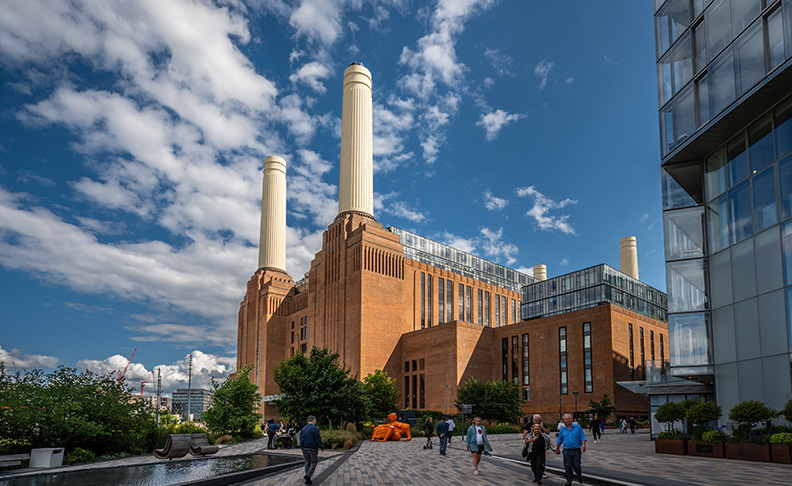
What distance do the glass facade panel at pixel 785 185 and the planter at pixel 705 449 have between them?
8486mm

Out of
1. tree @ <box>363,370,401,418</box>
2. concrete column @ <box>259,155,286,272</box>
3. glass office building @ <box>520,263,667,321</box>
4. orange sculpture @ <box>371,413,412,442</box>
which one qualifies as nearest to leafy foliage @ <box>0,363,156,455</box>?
orange sculpture @ <box>371,413,412,442</box>

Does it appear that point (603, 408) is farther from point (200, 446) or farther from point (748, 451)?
point (200, 446)

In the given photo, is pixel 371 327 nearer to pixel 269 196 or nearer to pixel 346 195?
pixel 346 195

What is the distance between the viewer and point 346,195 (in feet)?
279

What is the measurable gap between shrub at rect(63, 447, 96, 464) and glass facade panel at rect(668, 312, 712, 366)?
23858mm

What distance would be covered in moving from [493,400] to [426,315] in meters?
30.8

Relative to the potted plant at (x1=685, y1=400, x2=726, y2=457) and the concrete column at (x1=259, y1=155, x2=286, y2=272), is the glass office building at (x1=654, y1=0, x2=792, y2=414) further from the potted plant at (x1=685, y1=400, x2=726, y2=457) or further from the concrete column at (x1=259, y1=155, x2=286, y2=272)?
the concrete column at (x1=259, y1=155, x2=286, y2=272)

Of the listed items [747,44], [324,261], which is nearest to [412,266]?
[324,261]

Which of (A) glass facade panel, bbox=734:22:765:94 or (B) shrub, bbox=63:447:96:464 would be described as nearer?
(B) shrub, bbox=63:447:96:464

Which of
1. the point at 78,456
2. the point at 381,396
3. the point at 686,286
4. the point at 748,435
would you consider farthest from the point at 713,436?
the point at 381,396

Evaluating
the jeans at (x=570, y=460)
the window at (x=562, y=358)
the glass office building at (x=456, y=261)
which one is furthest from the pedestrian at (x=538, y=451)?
the glass office building at (x=456, y=261)

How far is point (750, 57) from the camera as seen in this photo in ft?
75.1

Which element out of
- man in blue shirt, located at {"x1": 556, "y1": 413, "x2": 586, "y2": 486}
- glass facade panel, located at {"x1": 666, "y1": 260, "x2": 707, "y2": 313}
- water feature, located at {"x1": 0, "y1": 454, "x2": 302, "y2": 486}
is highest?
glass facade panel, located at {"x1": 666, "y1": 260, "x2": 707, "y2": 313}

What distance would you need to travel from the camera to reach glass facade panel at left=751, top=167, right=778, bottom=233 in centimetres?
2272
